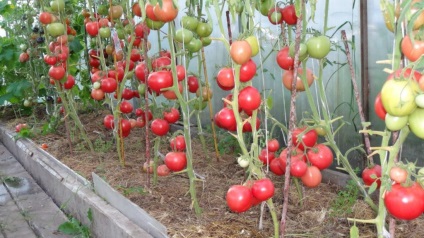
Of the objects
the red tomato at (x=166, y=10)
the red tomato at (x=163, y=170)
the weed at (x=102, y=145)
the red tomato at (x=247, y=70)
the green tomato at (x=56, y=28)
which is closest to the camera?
the red tomato at (x=247, y=70)

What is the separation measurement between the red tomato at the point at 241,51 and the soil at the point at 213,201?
760 millimetres

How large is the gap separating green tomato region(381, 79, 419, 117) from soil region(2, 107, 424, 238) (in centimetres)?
116

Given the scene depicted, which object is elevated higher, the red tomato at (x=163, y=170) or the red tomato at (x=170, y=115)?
the red tomato at (x=170, y=115)

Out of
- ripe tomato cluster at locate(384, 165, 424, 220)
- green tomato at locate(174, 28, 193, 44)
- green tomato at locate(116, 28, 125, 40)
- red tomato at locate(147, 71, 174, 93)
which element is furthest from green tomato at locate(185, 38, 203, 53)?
ripe tomato cluster at locate(384, 165, 424, 220)

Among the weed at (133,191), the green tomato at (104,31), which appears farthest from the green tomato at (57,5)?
the weed at (133,191)

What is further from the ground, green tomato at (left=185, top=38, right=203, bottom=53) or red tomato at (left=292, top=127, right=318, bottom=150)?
green tomato at (left=185, top=38, right=203, bottom=53)

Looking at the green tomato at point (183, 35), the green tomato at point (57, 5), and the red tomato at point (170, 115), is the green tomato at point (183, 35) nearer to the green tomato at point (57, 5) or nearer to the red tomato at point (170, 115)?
the red tomato at point (170, 115)

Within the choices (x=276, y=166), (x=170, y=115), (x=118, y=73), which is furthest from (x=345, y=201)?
(x=118, y=73)

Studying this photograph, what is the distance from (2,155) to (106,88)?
265 centimetres

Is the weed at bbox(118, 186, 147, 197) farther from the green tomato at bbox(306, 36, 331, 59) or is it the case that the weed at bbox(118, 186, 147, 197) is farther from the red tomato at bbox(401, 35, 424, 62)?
the red tomato at bbox(401, 35, 424, 62)

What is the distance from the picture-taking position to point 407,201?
1159 millimetres

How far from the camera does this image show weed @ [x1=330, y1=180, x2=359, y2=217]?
2326 mm

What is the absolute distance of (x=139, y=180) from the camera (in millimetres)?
3023

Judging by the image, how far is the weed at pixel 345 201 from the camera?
2326 millimetres
